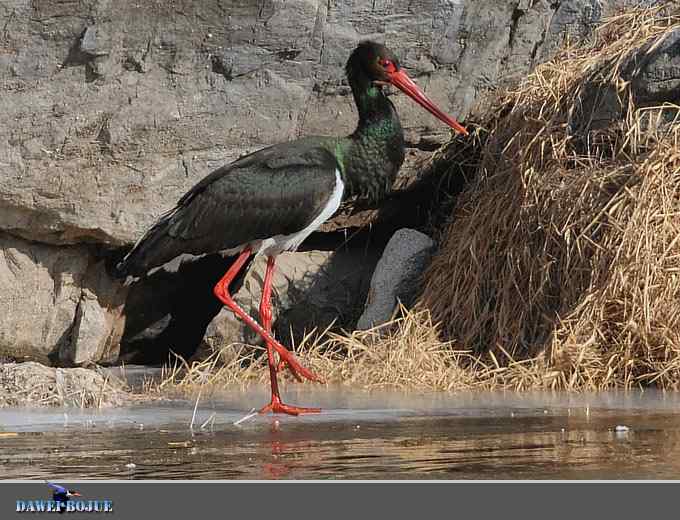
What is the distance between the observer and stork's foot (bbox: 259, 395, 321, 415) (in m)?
6.19

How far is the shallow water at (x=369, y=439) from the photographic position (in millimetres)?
4324

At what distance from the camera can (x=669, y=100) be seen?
7.49 meters

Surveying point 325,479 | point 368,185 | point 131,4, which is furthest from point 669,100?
point 325,479

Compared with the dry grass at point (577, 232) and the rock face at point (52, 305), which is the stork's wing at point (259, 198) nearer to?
the dry grass at point (577, 232)

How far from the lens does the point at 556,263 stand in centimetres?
750

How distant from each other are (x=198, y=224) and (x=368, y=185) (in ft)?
3.21

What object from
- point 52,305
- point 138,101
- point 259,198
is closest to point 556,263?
point 259,198

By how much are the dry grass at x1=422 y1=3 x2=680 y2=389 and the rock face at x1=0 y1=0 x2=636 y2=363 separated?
2.22 ft

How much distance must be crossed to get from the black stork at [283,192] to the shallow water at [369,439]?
1.04m

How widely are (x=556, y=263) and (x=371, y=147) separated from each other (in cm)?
123

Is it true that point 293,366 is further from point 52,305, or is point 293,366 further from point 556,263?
point 52,305
